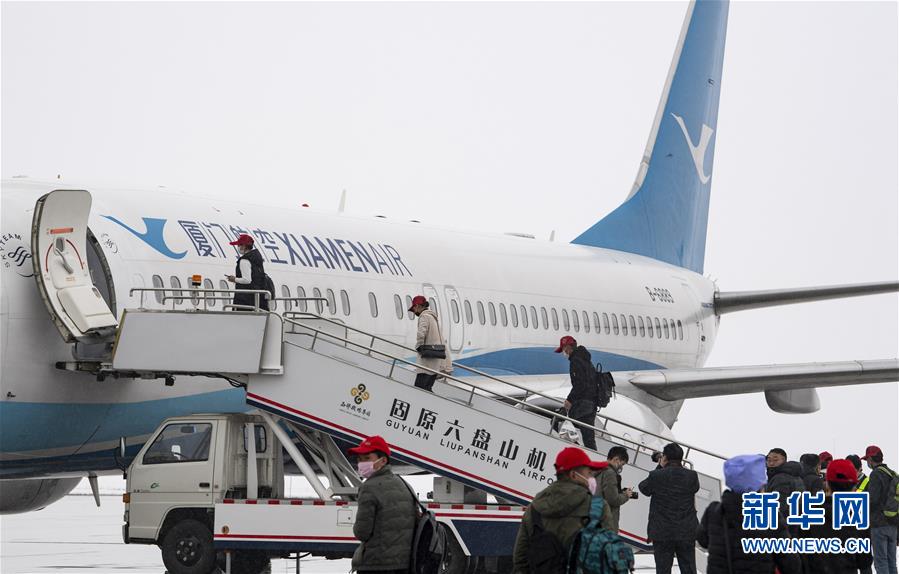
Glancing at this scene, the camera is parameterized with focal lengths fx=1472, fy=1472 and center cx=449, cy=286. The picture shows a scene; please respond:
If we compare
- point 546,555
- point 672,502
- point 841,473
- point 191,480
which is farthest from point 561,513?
point 191,480

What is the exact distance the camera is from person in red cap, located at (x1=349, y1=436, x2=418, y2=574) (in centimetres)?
857

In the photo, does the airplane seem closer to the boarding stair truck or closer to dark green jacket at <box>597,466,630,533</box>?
the boarding stair truck

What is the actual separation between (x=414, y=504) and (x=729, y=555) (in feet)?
6.09

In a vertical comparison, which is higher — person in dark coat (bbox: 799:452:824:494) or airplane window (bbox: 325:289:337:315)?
airplane window (bbox: 325:289:337:315)

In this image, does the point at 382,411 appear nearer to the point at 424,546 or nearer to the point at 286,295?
the point at 286,295

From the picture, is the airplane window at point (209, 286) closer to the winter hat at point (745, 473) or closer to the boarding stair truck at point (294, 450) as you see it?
the boarding stair truck at point (294, 450)

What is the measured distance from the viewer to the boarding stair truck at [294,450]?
1232 centimetres

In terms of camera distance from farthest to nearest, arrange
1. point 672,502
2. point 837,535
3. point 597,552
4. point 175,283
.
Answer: point 175,283 → point 672,502 → point 837,535 → point 597,552

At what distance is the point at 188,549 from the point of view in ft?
42.8

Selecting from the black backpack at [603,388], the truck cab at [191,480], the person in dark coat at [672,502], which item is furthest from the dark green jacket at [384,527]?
the black backpack at [603,388]

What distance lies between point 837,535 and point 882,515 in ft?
17.1

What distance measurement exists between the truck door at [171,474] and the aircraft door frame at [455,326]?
5768 millimetres

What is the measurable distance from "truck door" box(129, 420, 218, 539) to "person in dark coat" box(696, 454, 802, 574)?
19.4ft

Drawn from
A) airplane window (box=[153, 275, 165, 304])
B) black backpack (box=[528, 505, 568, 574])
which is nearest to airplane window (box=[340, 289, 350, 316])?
airplane window (box=[153, 275, 165, 304])
